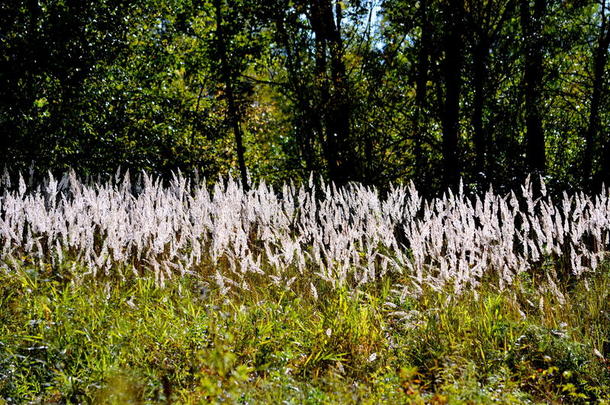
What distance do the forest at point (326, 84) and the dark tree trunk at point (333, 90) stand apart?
0.03 m

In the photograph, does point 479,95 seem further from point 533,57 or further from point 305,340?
point 305,340

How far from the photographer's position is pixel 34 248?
6.05 metres

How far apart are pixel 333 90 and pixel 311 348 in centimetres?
684

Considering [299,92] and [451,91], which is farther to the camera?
[299,92]

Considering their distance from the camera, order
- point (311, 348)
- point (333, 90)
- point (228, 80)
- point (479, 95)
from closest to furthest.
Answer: point (311, 348) → point (479, 95) → point (333, 90) → point (228, 80)

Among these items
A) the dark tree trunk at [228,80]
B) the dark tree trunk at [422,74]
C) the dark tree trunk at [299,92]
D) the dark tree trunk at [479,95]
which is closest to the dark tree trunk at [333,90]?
the dark tree trunk at [299,92]

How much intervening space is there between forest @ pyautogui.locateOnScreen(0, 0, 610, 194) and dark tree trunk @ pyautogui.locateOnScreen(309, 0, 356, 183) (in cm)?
3

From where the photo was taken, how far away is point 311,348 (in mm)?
4082

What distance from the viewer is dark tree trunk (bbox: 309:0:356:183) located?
10.3 metres

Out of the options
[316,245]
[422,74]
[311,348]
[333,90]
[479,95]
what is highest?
[422,74]

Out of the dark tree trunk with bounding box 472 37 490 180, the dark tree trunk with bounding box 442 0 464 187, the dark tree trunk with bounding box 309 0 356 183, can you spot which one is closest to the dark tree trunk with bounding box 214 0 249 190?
the dark tree trunk with bounding box 309 0 356 183

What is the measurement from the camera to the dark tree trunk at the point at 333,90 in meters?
10.3

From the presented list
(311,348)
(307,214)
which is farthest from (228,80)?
(311,348)

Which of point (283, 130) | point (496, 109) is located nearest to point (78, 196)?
point (496, 109)
